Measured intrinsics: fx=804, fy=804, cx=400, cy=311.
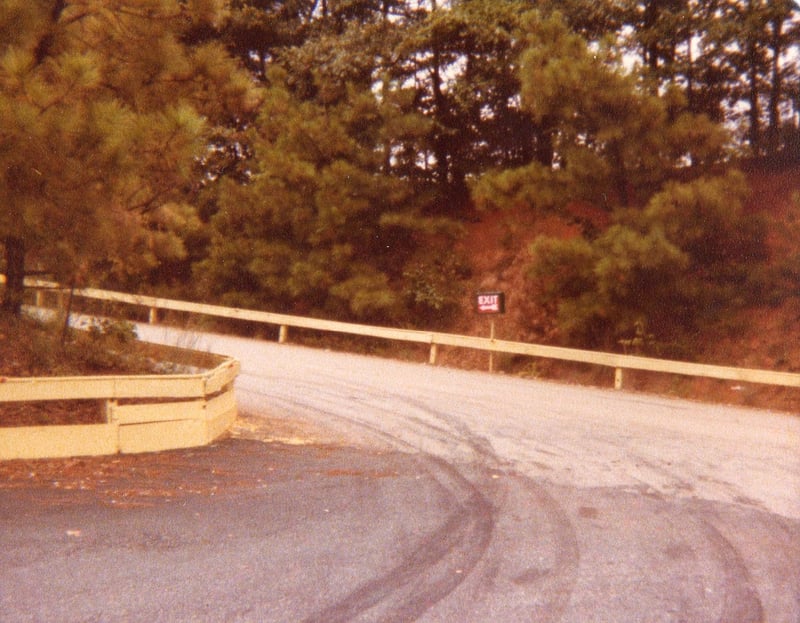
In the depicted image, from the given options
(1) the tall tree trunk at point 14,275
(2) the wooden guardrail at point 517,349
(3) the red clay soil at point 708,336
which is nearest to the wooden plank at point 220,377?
(2) the wooden guardrail at point 517,349

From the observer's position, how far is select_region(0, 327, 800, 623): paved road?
16.1 ft

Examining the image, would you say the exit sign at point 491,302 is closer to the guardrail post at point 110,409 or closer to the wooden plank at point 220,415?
the wooden plank at point 220,415

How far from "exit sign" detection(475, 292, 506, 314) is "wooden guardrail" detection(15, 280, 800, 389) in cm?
72

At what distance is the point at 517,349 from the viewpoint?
18.0m

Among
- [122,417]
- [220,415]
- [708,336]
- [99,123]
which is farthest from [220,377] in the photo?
[708,336]

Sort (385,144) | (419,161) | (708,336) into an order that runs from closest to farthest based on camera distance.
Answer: (708,336) < (385,144) < (419,161)

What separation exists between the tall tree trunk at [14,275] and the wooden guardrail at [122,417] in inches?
71.7

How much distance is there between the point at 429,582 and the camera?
205 inches

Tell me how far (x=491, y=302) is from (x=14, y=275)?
10.7m

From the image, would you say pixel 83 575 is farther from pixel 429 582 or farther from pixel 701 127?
pixel 701 127

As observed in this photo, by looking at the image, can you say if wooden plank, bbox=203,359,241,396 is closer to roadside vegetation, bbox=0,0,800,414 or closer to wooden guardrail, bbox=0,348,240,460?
wooden guardrail, bbox=0,348,240,460

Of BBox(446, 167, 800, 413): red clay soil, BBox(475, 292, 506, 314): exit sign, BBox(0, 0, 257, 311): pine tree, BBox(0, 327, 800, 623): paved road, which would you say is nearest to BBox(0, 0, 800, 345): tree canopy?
BBox(0, 0, 257, 311): pine tree

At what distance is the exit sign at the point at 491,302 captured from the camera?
1795cm

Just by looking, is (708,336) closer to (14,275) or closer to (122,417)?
(122,417)
